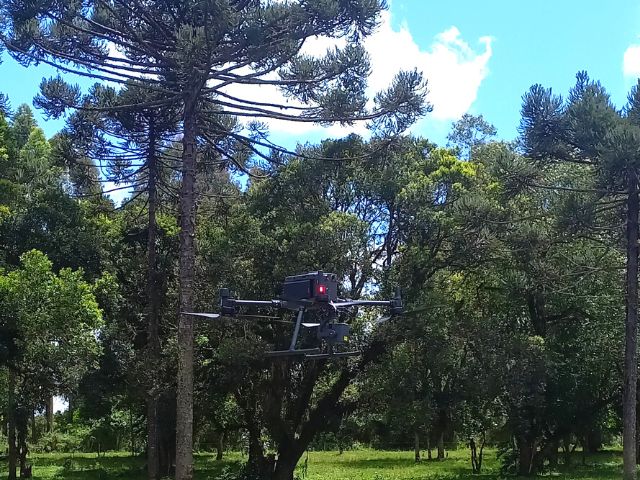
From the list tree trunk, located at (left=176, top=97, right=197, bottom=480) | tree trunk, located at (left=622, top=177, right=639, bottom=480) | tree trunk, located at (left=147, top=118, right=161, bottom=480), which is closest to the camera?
tree trunk, located at (left=176, top=97, right=197, bottom=480)

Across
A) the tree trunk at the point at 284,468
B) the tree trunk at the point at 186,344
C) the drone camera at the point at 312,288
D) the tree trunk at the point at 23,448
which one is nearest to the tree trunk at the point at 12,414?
the tree trunk at the point at 23,448

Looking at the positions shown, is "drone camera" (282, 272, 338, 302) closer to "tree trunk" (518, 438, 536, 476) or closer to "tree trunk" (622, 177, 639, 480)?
"tree trunk" (622, 177, 639, 480)

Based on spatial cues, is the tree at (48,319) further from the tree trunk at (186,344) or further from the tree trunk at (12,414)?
the tree trunk at (186,344)

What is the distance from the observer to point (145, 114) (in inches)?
499

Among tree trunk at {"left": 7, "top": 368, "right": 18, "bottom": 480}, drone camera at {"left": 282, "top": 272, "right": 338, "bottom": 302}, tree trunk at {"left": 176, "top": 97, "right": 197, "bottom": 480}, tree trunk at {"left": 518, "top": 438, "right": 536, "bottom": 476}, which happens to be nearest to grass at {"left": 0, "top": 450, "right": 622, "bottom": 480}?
tree trunk at {"left": 518, "top": 438, "right": 536, "bottom": 476}

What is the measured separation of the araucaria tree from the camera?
8648mm

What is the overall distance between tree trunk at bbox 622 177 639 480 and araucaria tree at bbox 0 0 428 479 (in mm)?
3901

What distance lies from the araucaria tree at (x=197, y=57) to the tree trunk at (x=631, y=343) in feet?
12.8

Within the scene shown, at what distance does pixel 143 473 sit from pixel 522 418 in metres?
11.3

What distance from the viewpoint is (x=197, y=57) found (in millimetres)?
8477

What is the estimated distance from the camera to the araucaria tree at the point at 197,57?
8648 mm

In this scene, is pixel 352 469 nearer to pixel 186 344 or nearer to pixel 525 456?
pixel 525 456

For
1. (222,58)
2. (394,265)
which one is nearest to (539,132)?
(394,265)

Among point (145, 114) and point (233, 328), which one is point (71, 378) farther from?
point (145, 114)
